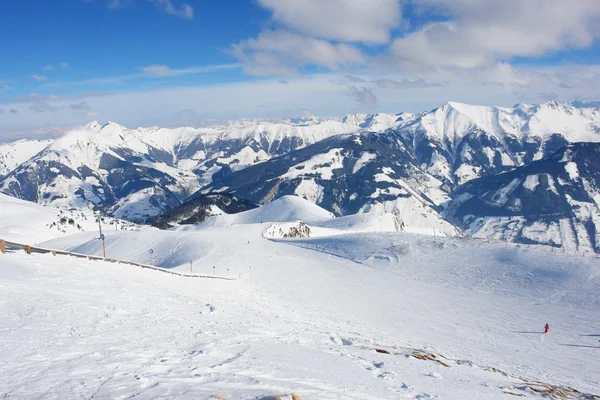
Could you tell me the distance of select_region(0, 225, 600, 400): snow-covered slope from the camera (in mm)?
13000

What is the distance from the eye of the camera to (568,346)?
30578 millimetres

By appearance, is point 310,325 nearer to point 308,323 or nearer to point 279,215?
point 308,323

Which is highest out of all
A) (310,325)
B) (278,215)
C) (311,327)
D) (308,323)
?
(311,327)

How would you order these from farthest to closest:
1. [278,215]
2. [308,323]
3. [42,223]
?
[42,223], [278,215], [308,323]

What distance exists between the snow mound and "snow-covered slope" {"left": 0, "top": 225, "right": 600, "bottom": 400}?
9281cm

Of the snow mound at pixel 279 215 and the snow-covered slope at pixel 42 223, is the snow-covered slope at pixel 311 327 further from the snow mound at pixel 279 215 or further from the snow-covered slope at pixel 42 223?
the snow-covered slope at pixel 42 223

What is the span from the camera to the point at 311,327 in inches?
1048

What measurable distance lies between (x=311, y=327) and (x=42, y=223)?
178 meters

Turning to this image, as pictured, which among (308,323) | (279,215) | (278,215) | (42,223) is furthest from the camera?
(42,223)

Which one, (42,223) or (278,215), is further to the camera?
(42,223)

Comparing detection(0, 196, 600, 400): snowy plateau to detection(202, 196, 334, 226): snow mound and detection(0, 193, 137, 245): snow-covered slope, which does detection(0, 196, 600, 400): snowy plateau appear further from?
detection(0, 193, 137, 245): snow-covered slope

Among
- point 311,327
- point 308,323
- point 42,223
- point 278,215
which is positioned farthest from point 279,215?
point 311,327

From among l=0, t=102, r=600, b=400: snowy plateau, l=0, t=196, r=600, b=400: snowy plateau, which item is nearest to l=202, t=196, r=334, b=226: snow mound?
l=0, t=102, r=600, b=400: snowy plateau

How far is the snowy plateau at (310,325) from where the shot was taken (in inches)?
510
